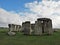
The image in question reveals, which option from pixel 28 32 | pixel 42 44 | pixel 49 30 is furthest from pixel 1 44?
pixel 49 30

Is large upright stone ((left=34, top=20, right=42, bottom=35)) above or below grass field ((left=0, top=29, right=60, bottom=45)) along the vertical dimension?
above

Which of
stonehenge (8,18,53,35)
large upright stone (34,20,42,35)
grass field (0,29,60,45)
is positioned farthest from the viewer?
stonehenge (8,18,53,35)

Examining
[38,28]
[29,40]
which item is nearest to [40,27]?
[38,28]

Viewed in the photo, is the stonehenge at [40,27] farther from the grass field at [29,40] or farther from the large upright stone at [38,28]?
the grass field at [29,40]

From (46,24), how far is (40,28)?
2.55 meters

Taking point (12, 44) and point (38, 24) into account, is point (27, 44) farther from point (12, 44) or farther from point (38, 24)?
point (38, 24)

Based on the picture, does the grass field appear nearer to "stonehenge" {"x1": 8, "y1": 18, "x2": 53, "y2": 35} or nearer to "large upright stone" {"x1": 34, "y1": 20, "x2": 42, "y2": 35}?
"large upright stone" {"x1": 34, "y1": 20, "x2": 42, "y2": 35}

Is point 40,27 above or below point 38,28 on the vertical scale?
above

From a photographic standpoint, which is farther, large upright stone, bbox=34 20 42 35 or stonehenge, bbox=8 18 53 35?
stonehenge, bbox=8 18 53 35

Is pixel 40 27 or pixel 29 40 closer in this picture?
pixel 29 40

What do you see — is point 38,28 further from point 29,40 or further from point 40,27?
point 29,40

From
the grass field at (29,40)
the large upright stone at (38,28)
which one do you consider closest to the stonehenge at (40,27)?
the large upright stone at (38,28)

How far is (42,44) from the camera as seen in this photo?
22.8 meters

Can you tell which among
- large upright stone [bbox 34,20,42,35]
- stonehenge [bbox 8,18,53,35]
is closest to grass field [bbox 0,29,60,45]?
large upright stone [bbox 34,20,42,35]
